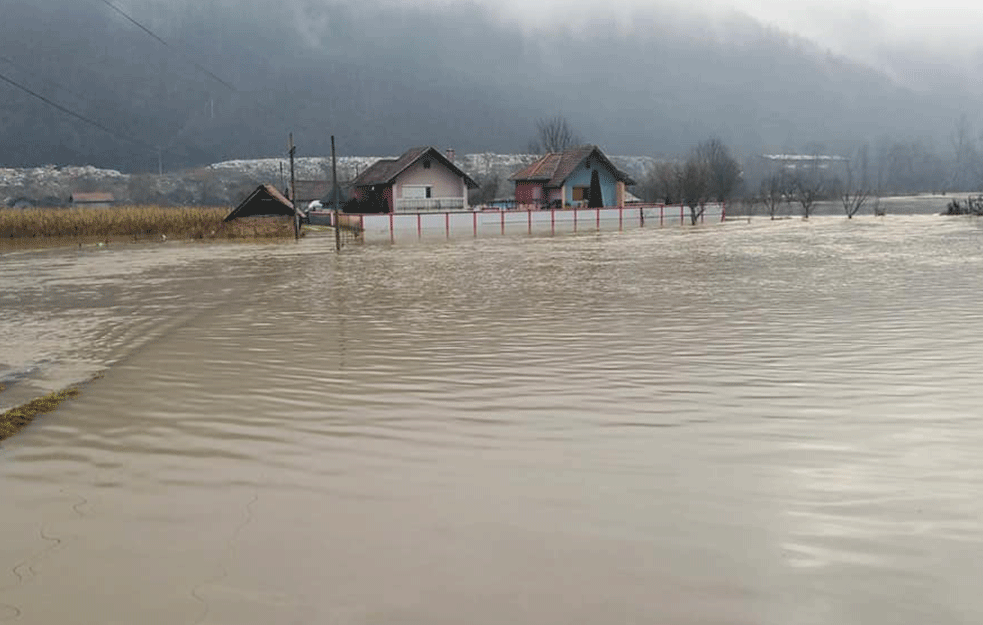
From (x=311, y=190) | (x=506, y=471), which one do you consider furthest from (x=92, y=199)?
(x=506, y=471)

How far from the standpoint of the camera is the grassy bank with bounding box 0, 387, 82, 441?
26.4 feet

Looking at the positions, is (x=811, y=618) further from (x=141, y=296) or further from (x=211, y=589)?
(x=141, y=296)

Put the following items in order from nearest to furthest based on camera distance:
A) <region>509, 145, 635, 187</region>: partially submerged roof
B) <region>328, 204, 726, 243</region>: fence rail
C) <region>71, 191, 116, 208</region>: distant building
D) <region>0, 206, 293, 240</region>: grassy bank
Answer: <region>328, 204, 726, 243</region>: fence rail, <region>0, 206, 293, 240</region>: grassy bank, <region>509, 145, 635, 187</region>: partially submerged roof, <region>71, 191, 116, 208</region>: distant building

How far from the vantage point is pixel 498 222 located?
56469 mm

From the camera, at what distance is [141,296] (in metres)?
20.8

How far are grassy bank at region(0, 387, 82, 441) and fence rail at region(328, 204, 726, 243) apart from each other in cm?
3860

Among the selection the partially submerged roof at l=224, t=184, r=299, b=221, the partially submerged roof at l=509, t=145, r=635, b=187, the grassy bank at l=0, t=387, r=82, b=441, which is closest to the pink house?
the partially submerged roof at l=509, t=145, r=635, b=187

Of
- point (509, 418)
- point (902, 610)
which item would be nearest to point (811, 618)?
point (902, 610)

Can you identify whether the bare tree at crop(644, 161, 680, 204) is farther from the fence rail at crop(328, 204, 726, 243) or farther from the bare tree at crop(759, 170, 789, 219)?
the fence rail at crop(328, 204, 726, 243)

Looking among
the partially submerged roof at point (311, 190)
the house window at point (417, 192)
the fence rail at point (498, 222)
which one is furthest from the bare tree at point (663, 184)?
the house window at point (417, 192)

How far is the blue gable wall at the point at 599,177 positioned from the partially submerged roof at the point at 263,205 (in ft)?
84.0

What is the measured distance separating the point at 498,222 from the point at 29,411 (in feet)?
160

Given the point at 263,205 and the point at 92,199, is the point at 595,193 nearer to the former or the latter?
the point at 263,205

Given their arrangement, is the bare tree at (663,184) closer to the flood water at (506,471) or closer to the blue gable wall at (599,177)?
the blue gable wall at (599,177)
